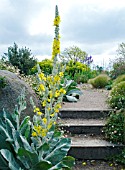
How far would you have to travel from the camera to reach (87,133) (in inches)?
222

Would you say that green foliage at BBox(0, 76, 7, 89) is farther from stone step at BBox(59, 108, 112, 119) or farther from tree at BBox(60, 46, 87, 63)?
tree at BBox(60, 46, 87, 63)

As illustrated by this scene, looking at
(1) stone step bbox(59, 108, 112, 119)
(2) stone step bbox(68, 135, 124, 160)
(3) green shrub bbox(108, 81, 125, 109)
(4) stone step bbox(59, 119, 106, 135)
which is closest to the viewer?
(2) stone step bbox(68, 135, 124, 160)

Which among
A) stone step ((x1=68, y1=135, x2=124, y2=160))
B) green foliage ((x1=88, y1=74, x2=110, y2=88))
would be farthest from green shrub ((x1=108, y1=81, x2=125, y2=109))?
green foliage ((x1=88, y1=74, x2=110, y2=88))

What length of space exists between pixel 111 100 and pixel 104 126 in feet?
3.24

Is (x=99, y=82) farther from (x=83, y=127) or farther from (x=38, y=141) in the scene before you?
(x=38, y=141)

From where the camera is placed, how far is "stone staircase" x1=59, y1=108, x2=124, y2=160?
197 inches

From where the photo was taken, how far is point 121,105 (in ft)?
19.8

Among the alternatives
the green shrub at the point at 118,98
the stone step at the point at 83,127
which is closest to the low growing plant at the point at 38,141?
the stone step at the point at 83,127

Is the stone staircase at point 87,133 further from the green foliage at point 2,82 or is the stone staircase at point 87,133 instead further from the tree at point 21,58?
the tree at point 21,58

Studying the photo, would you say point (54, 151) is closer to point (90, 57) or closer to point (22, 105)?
point (22, 105)

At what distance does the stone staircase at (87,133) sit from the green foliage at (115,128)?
0.11 m

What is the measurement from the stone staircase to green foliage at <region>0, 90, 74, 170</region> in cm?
112

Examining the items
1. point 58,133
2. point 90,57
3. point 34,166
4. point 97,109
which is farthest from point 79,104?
point 90,57

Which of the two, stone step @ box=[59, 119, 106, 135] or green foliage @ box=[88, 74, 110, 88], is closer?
stone step @ box=[59, 119, 106, 135]
